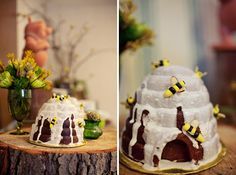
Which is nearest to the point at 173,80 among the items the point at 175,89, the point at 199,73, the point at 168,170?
the point at 175,89

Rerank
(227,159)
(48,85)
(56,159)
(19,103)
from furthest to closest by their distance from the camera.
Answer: (48,85), (19,103), (227,159), (56,159)

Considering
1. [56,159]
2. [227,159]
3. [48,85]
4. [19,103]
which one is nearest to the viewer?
[56,159]

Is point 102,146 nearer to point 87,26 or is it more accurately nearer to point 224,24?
point 87,26

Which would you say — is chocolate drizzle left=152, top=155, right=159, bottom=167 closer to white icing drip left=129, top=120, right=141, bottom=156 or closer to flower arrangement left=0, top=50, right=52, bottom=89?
white icing drip left=129, top=120, right=141, bottom=156

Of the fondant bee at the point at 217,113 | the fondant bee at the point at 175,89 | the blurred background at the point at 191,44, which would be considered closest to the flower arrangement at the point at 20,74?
the blurred background at the point at 191,44

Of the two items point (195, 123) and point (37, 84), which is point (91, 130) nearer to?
point (37, 84)

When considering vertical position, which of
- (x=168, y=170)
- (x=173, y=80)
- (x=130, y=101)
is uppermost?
(x=173, y=80)
